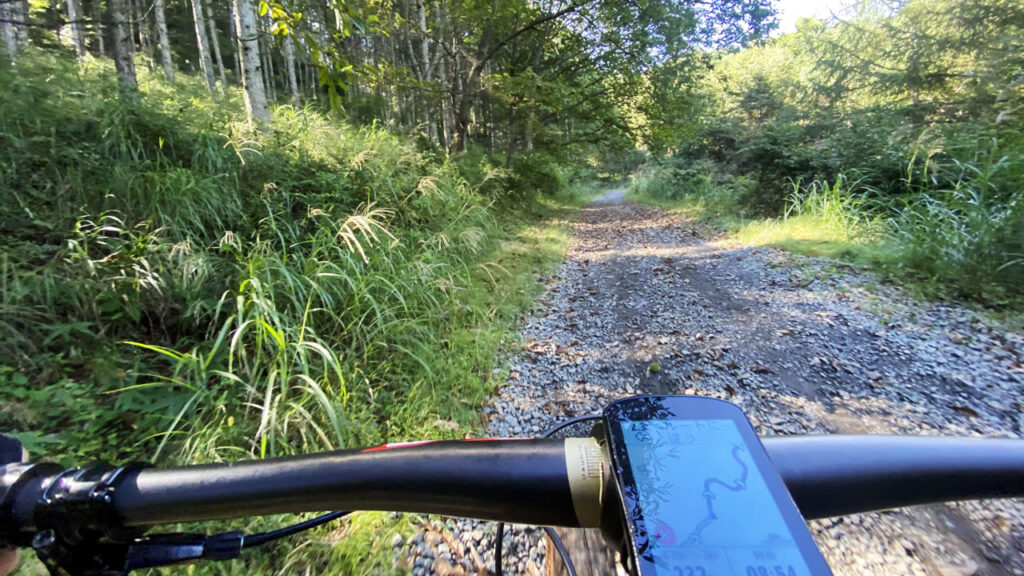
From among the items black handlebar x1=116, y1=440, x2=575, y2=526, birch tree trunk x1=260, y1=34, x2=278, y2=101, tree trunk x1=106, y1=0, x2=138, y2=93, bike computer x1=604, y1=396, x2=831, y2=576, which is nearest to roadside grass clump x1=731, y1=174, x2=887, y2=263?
bike computer x1=604, y1=396, x2=831, y2=576

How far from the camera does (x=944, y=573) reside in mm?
1577

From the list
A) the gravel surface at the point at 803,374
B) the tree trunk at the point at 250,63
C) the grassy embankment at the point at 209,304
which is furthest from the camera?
the tree trunk at the point at 250,63

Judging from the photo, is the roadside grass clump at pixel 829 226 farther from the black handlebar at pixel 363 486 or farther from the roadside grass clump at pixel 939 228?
the black handlebar at pixel 363 486

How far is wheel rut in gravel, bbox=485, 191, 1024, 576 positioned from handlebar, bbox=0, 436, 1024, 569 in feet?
4.60

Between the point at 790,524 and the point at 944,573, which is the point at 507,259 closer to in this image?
the point at 944,573

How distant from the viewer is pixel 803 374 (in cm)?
306

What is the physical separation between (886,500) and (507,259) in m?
5.60

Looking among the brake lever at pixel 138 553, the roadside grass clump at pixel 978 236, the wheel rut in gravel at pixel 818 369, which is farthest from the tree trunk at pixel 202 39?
the roadside grass clump at pixel 978 236

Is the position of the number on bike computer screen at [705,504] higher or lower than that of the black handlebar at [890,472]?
higher

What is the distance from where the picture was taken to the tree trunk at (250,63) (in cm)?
494

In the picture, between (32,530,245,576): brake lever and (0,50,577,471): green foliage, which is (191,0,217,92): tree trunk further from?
(32,530,245,576): brake lever

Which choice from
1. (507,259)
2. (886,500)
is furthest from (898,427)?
(507,259)

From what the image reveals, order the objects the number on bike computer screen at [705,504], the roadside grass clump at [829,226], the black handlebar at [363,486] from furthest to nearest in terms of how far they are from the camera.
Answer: the roadside grass clump at [829,226]
the black handlebar at [363,486]
the number on bike computer screen at [705,504]

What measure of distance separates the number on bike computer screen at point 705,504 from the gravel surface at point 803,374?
4.76 feet
